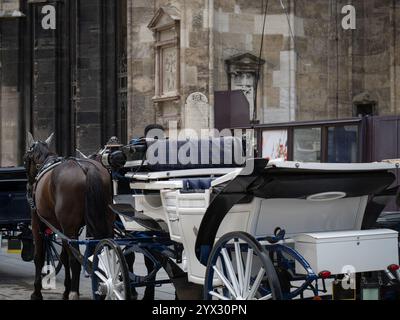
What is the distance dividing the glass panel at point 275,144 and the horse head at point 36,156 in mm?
4059

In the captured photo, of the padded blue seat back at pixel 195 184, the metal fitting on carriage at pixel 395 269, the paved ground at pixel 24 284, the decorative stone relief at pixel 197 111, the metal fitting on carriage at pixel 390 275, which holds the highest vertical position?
the decorative stone relief at pixel 197 111

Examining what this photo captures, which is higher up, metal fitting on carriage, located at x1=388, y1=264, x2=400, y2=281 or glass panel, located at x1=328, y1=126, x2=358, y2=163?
glass panel, located at x1=328, y1=126, x2=358, y2=163

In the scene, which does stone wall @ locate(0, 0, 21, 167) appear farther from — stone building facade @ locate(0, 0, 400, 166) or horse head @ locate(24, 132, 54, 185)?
horse head @ locate(24, 132, 54, 185)

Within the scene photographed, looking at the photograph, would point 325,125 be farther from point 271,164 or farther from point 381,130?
point 271,164

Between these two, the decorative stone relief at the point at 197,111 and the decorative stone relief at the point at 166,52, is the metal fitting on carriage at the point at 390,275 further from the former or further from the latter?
Result: the decorative stone relief at the point at 166,52

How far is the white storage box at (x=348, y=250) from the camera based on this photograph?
5402 mm

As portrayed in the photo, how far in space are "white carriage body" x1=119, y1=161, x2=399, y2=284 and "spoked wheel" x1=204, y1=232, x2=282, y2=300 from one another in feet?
0.80

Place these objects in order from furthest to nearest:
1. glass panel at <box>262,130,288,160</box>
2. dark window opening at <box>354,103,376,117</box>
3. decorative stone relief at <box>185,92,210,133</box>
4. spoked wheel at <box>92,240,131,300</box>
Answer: dark window opening at <box>354,103,376,117</box>, decorative stone relief at <box>185,92,210,133</box>, glass panel at <box>262,130,288,160</box>, spoked wheel at <box>92,240,131,300</box>

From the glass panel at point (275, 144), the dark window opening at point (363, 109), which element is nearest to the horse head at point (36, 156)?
the glass panel at point (275, 144)

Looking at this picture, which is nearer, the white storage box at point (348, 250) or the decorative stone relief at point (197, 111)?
the white storage box at point (348, 250)

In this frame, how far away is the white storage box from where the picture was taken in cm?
540

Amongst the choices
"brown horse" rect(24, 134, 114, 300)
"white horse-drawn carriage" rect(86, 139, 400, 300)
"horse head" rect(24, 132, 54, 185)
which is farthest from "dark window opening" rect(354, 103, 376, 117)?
"white horse-drawn carriage" rect(86, 139, 400, 300)

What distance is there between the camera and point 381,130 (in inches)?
442

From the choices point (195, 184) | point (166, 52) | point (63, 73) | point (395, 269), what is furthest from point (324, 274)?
point (63, 73)
